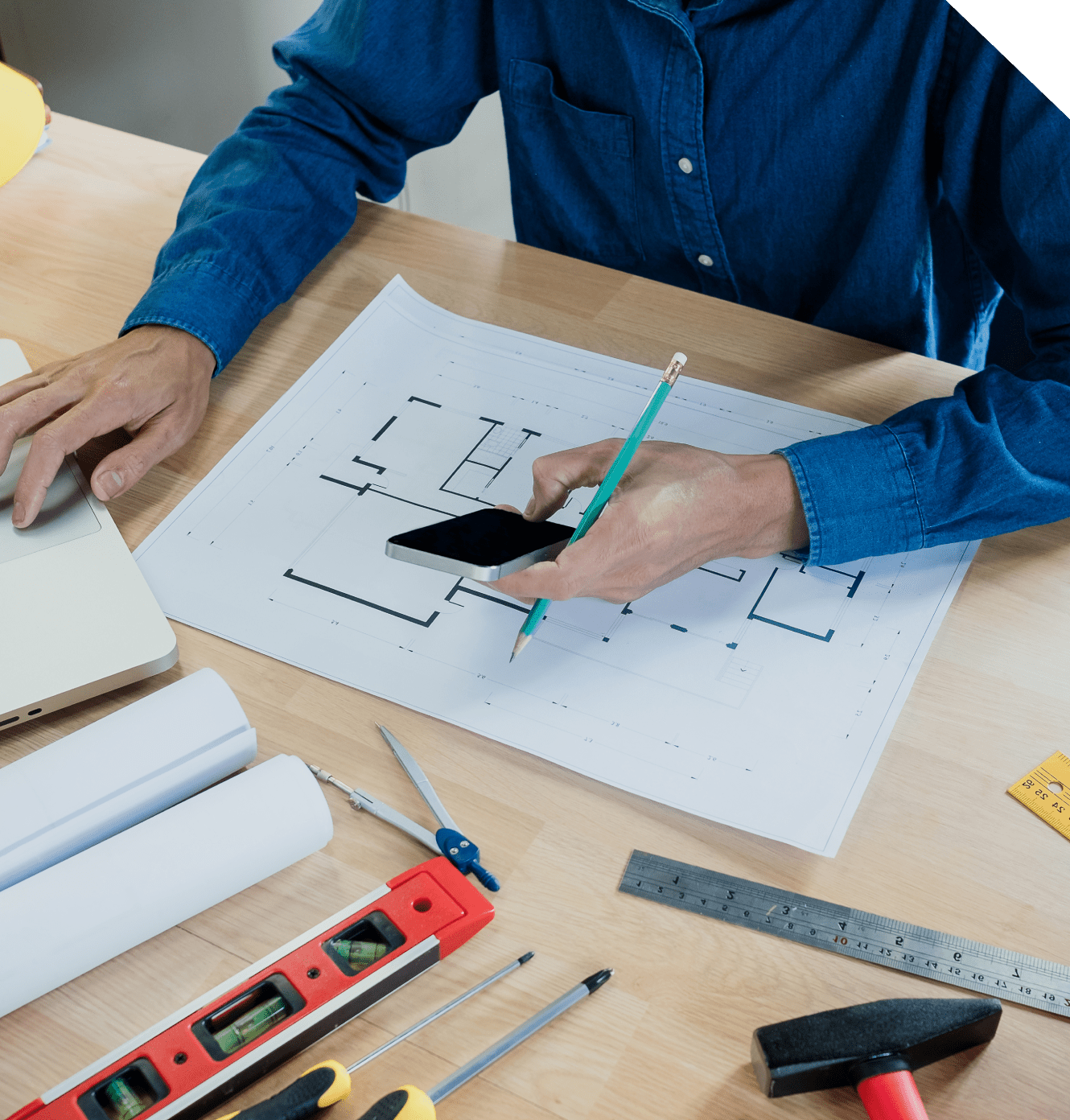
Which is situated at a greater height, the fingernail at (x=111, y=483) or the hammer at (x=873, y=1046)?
the fingernail at (x=111, y=483)

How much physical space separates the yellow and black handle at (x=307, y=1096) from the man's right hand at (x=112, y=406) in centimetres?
47

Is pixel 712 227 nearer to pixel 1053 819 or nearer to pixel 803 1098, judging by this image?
pixel 1053 819

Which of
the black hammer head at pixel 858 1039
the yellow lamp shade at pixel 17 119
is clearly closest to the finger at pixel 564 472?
the black hammer head at pixel 858 1039

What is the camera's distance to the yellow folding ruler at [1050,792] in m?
0.62

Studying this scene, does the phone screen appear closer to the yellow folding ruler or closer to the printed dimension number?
the printed dimension number

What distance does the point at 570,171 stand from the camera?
1.12 meters

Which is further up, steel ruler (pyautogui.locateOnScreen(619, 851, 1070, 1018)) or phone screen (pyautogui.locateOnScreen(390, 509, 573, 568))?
phone screen (pyautogui.locateOnScreen(390, 509, 573, 568))

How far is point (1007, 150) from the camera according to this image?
0.77 metres

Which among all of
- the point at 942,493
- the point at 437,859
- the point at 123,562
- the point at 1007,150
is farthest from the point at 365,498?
the point at 1007,150

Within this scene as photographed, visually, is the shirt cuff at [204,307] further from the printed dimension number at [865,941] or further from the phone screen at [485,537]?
the printed dimension number at [865,941]

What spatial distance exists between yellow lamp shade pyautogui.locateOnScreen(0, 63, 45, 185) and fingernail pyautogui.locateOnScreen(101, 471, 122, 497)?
0.40 m

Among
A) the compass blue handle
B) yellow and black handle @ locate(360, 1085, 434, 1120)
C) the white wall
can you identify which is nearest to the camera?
yellow and black handle @ locate(360, 1085, 434, 1120)

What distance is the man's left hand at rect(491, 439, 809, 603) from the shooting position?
656mm

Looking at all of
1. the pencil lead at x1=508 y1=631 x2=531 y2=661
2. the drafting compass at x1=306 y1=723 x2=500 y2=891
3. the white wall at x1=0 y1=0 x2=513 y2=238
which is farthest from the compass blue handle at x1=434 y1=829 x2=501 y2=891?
the white wall at x1=0 y1=0 x2=513 y2=238
